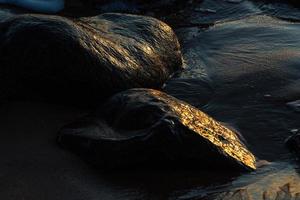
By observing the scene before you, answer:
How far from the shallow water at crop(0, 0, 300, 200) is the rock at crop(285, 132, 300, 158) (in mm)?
55

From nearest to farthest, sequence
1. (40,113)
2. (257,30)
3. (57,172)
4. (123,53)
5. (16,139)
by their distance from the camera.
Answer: (57,172) → (16,139) → (40,113) → (123,53) → (257,30)

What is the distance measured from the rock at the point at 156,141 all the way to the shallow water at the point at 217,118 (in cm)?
8

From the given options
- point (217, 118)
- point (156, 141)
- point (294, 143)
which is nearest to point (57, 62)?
point (156, 141)

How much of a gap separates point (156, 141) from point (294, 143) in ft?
3.30

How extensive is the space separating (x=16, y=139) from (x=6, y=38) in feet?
3.08

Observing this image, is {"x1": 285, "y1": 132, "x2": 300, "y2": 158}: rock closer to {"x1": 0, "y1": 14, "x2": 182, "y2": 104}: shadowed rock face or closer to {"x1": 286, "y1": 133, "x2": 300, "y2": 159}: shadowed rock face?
{"x1": 286, "y1": 133, "x2": 300, "y2": 159}: shadowed rock face

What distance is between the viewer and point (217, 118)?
4379 mm

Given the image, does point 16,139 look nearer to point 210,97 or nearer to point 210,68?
point 210,97

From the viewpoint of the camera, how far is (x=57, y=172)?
340cm

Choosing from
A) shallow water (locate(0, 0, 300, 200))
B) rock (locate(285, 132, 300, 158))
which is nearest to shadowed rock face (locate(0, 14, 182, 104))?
shallow water (locate(0, 0, 300, 200))

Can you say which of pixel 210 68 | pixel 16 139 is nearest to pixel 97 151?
pixel 16 139

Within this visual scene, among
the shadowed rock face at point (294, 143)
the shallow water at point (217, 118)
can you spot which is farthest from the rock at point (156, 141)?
the shadowed rock face at point (294, 143)

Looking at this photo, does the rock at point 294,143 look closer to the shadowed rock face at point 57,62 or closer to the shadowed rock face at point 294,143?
the shadowed rock face at point 294,143

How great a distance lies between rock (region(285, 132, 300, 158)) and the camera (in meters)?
3.79
